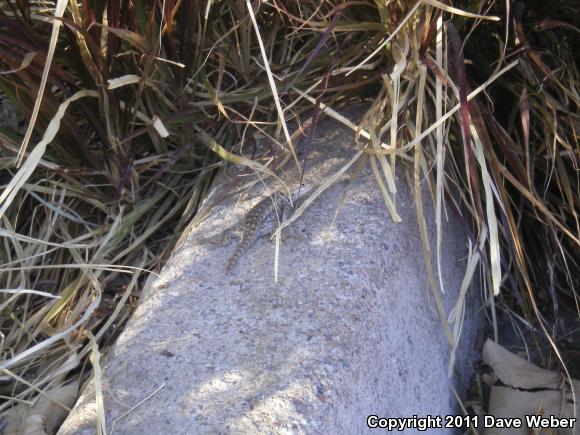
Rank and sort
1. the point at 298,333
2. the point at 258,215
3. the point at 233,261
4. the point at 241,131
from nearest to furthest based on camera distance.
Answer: the point at 298,333 < the point at 233,261 < the point at 258,215 < the point at 241,131

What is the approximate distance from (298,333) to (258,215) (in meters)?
0.47

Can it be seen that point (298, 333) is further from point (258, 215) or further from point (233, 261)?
point (258, 215)

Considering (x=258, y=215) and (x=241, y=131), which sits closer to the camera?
(x=258, y=215)

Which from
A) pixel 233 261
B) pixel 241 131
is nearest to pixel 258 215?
pixel 233 261

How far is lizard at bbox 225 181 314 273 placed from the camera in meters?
1.96

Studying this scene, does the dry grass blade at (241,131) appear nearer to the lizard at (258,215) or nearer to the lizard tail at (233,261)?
the lizard at (258,215)

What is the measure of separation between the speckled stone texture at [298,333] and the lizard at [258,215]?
0.10ft

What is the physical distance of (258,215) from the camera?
6.77ft

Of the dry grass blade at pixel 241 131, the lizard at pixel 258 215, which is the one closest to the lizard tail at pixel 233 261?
the lizard at pixel 258 215

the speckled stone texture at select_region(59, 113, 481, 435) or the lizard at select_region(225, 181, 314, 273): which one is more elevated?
the lizard at select_region(225, 181, 314, 273)

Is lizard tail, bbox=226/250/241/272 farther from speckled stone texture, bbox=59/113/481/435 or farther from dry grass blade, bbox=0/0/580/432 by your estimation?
dry grass blade, bbox=0/0/580/432

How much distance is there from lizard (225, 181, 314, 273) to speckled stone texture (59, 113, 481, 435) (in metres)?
0.03

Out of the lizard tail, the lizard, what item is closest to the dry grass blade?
the lizard

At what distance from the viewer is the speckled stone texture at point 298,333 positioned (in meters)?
1.54
